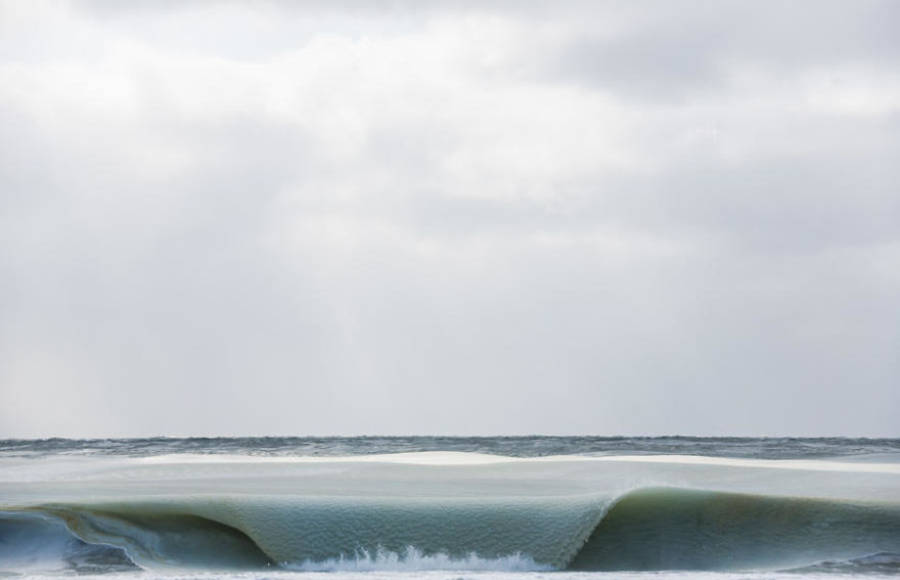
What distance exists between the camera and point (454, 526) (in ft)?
44.1

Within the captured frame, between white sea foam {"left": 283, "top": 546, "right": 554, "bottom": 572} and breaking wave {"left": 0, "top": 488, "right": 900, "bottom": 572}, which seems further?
breaking wave {"left": 0, "top": 488, "right": 900, "bottom": 572}

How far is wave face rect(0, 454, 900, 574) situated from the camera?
12898mm

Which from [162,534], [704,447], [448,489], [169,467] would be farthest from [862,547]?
[704,447]

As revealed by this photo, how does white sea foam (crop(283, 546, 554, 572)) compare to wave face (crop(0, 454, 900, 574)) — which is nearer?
white sea foam (crop(283, 546, 554, 572))

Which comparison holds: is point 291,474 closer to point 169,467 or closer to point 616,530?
point 169,467

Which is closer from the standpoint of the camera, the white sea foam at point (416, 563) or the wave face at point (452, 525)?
the white sea foam at point (416, 563)

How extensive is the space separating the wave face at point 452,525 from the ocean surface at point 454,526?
25mm

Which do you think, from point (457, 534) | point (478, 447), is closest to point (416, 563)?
point (457, 534)

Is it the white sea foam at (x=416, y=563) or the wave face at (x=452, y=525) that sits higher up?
the wave face at (x=452, y=525)

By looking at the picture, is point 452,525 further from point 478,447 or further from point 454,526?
point 478,447

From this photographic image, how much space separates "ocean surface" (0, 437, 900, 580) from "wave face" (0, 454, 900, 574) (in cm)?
3

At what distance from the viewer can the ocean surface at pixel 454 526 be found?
12.7 metres

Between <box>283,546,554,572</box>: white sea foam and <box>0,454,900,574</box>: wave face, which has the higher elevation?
<box>0,454,900,574</box>: wave face

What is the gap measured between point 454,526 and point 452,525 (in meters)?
0.03
